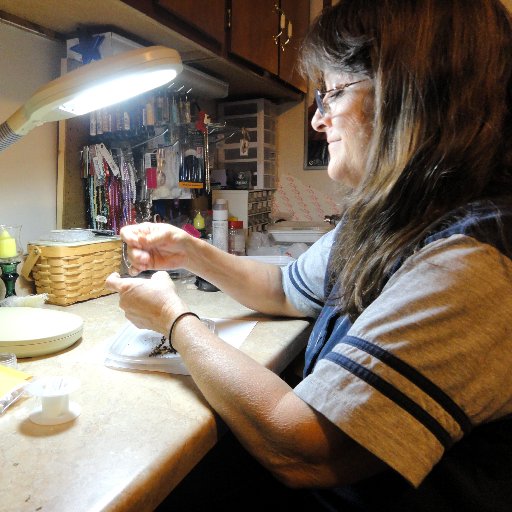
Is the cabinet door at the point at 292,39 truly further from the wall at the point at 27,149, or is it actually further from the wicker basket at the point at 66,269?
the wicker basket at the point at 66,269

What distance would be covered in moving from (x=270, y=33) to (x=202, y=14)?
Result: 49 centimetres

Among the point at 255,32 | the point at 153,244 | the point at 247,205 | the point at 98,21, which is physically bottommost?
the point at 153,244

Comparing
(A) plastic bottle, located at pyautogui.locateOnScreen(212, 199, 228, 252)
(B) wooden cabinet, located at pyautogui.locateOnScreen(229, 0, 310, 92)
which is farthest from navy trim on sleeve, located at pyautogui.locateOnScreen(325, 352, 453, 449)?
(A) plastic bottle, located at pyautogui.locateOnScreen(212, 199, 228, 252)

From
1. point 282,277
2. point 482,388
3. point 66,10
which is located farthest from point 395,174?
point 66,10

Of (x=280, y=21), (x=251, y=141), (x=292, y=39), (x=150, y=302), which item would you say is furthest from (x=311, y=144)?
(x=150, y=302)

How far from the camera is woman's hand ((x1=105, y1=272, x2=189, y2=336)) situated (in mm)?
826

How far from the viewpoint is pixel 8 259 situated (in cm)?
112

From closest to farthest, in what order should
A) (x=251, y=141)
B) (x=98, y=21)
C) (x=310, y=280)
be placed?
(x=310, y=280), (x=98, y=21), (x=251, y=141)

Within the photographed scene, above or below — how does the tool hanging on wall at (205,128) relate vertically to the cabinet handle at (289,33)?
below

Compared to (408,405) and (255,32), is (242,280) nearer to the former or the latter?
(408,405)

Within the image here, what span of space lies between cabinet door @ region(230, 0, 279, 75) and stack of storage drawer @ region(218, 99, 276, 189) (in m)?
0.32

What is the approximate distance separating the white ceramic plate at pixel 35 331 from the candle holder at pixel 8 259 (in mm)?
173

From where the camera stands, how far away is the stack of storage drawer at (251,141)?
212cm

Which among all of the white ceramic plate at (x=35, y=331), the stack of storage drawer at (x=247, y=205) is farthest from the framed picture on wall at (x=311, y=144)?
the white ceramic plate at (x=35, y=331)
